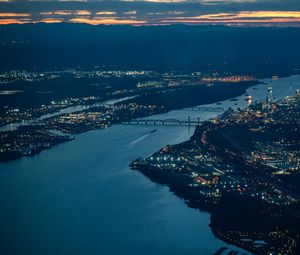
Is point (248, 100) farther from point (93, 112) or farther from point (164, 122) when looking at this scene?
point (93, 112)

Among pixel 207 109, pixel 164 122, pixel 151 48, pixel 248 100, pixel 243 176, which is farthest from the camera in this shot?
pixel 151 48

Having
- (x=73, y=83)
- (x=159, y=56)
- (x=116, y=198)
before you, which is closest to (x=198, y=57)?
(x=159, y=56)

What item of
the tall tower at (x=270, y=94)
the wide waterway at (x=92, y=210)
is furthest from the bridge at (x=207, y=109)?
the wide waterway at (x=92, y=210)

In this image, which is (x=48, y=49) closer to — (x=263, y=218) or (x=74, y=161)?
(x=74, y=161)

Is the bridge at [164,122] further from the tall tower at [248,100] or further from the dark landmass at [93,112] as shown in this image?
the tall tower at [248,100]

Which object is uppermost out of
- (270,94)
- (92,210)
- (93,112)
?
(92,210)

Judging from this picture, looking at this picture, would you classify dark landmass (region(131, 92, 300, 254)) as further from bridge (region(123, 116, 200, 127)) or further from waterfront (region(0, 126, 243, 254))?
bridge (region(123, 116, 200, 127))

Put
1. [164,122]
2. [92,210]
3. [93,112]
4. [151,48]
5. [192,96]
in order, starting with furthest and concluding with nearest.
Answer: [151,48], [192,96], [93,112], [164,122], [92,210]

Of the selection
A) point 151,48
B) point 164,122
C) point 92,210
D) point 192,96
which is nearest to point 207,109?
point 192,96
